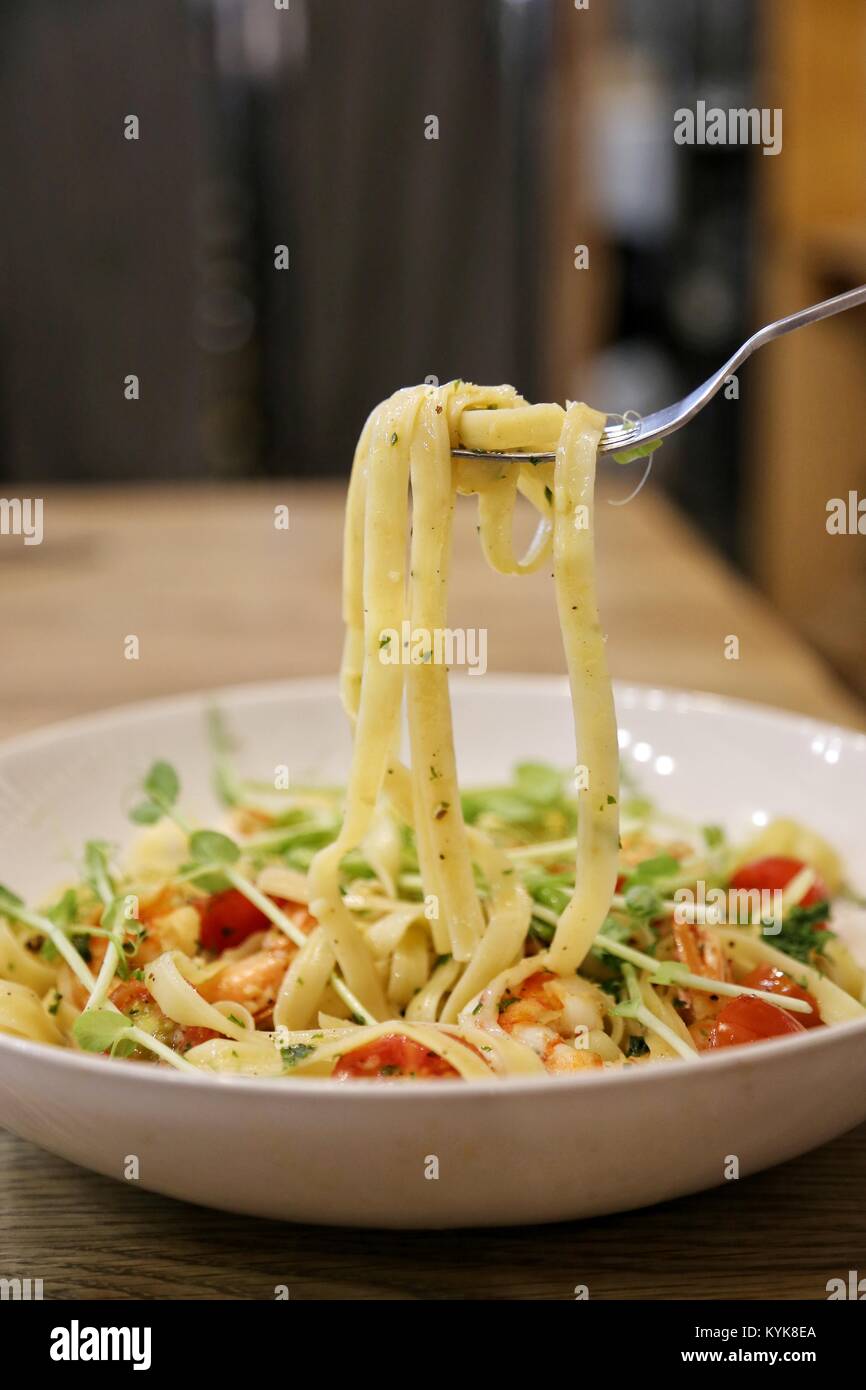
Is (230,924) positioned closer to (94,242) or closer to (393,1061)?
(393,1061)

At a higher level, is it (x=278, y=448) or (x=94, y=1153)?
(x=278, y=448)

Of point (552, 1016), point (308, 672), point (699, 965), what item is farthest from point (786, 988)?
point (308, 672)

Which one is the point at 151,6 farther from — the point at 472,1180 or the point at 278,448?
the point at 472,1180

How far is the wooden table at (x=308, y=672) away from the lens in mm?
869

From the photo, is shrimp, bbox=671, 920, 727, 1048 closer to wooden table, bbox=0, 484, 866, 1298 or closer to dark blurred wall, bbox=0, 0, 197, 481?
wooden table, bbox=0, 484, 866, 1298

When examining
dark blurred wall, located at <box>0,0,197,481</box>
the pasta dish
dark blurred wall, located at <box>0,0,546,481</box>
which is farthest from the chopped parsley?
dark blurred wall, located at <box>0,0,197,481</box>

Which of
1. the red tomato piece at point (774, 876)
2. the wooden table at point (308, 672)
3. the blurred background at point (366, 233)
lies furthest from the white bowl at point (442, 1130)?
the blurred background at point (366, 233)

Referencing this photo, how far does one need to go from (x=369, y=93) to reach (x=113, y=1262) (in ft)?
17.1

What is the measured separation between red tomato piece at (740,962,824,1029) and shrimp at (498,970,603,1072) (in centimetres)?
13

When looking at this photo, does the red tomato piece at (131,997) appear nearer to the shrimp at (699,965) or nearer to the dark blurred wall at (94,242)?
the shrimp at (699,965)

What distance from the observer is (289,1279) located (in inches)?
34.0

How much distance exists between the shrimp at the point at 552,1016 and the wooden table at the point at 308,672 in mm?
106

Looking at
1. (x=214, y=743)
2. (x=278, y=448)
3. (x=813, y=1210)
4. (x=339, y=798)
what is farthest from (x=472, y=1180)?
(x=278, y=448)

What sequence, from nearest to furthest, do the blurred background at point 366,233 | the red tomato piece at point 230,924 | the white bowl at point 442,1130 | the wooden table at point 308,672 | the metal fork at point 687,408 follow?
the white bowl at point 442,1130, the wooden table at point 308,672, the metal fork at point 687,408, the red tomato piece at point 230,924, the blurred background at point 366,233
